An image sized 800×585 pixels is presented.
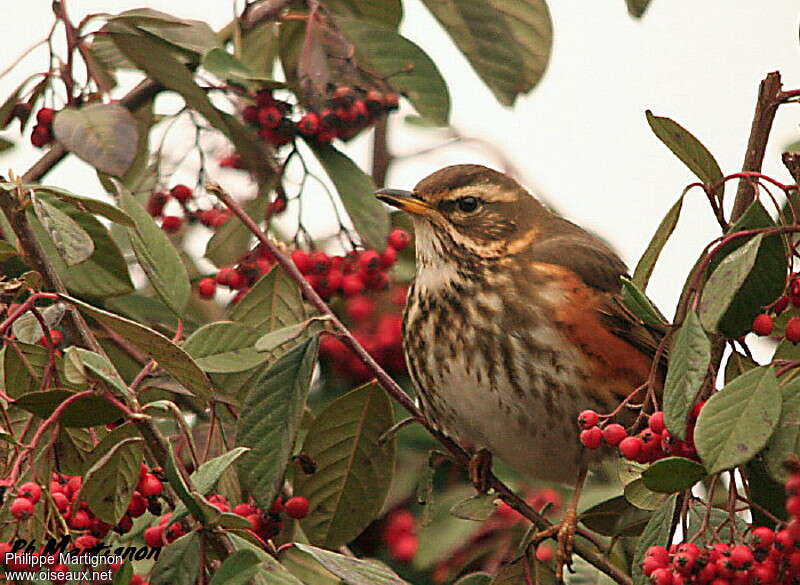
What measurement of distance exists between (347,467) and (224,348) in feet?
1.17

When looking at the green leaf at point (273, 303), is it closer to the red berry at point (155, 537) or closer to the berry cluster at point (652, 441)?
the red berry at point (155, 537)

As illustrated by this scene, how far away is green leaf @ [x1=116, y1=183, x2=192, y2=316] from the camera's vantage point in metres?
2.29

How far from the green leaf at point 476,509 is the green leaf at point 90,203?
854 mm

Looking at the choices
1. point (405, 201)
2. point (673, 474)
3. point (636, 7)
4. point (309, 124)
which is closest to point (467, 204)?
point (405, 201)

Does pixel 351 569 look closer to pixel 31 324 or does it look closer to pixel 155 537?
pixel 155 537

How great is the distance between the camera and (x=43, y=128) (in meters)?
2.78

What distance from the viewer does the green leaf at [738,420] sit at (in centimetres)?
158

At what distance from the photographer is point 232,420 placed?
246 centimetres

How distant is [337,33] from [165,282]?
846 millimetres

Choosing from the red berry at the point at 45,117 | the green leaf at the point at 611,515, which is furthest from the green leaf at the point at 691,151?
the red berry at the point at 45,117

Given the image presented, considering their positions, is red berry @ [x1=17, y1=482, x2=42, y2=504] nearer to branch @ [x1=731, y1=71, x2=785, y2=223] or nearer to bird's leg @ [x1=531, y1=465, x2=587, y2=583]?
bird's leg @ [x1=531, y1=465, x2=587, y2=583]

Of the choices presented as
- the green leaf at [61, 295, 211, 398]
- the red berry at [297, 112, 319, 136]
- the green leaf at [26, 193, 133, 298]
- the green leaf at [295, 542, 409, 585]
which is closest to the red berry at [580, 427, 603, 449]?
the green leaf at [295, 542, 409, 585]

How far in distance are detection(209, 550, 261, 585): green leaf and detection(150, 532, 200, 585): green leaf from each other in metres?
0.07

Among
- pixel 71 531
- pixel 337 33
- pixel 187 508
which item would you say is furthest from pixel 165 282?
pixel 337 33
